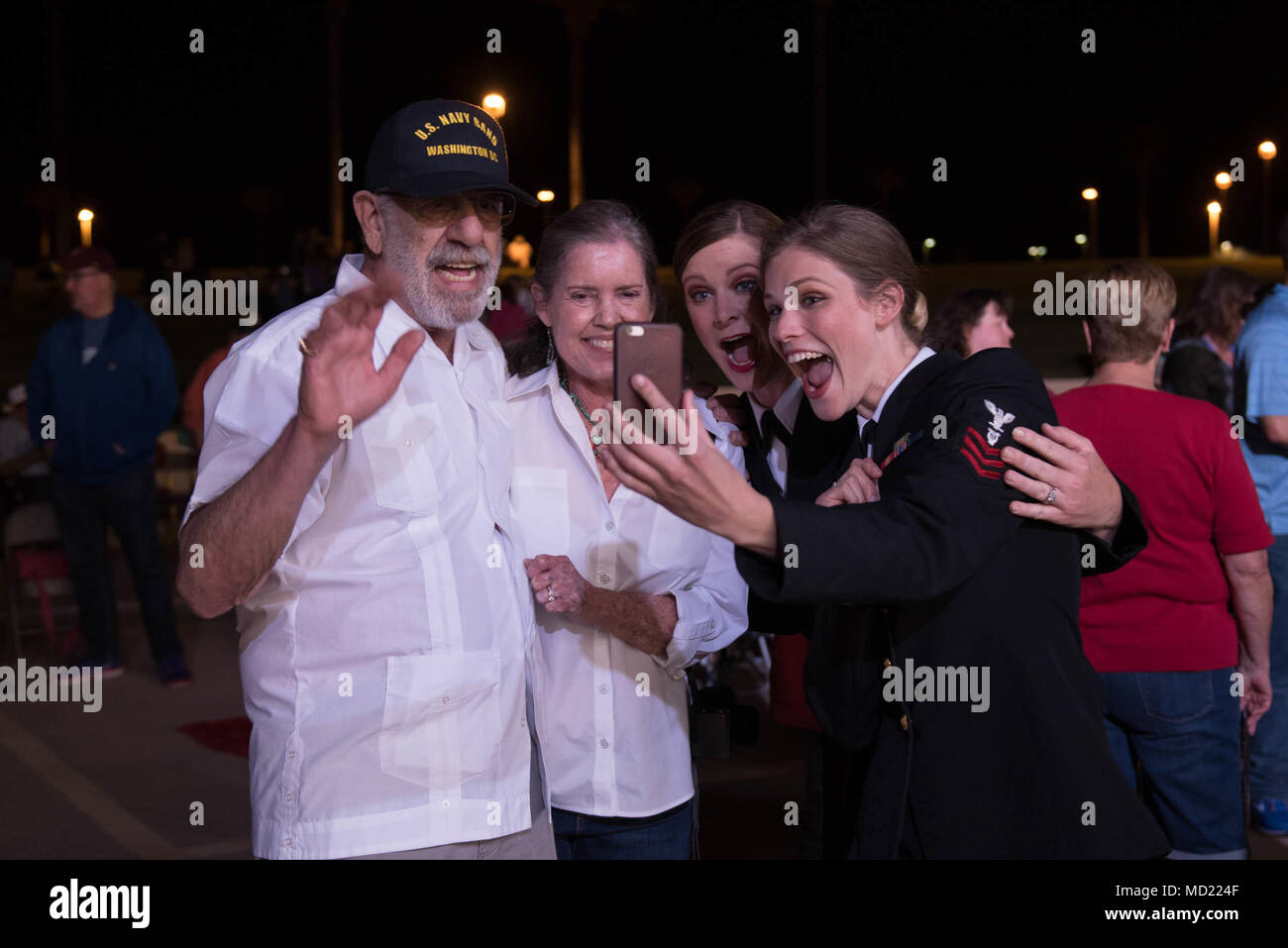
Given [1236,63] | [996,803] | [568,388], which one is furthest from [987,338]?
[1236,63]

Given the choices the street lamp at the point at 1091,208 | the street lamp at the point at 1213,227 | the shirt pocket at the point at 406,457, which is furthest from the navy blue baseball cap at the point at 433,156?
Result: the street lamp at the point at 1091,208

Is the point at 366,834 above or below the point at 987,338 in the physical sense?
below

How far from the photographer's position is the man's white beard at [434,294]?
2480 mm

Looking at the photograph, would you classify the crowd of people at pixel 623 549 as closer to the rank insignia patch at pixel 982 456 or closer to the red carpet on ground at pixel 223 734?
the rank insignia patch at pixel 982 456

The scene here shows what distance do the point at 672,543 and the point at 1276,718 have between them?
3.14m

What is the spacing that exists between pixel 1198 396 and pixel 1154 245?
164 ft

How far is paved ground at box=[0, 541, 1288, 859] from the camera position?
4.97 m

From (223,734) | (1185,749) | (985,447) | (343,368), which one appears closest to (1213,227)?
(223,734)

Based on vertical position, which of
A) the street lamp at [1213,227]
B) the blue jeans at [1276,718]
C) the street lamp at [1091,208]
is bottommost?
the blue jeans at [1276,718]

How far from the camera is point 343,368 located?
197cm

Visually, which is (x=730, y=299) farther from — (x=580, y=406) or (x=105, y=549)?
(x=105, y=549)

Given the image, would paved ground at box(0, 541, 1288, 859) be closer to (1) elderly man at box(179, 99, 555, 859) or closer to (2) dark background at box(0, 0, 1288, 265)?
(1) elderly man at box(179, 99, 555, 859)

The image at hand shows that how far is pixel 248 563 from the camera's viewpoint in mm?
2100

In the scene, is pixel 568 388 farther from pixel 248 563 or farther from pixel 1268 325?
pixel 1268 325
